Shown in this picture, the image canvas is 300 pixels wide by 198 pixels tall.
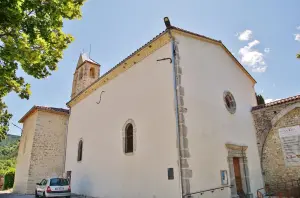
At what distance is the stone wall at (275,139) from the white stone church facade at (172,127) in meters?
0.42

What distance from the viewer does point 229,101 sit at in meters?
10.7

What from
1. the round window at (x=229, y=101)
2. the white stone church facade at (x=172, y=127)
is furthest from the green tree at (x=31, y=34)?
the round window at (x=229, y=101)

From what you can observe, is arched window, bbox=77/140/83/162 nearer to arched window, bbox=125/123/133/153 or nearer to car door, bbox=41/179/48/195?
car door, bbox=41/179/48/195

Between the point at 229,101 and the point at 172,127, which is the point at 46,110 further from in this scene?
the point at 229,101

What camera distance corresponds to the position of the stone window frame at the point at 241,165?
8773 mm

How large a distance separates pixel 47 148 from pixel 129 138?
331 inches

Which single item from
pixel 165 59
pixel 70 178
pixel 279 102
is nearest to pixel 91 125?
pixel 70 178

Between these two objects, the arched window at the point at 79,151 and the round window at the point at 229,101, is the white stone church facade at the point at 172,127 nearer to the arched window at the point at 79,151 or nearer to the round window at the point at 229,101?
the round window at the point at 229,101

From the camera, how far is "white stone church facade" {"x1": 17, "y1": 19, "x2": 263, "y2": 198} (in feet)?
25.1

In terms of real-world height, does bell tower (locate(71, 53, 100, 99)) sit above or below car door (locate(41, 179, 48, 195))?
above

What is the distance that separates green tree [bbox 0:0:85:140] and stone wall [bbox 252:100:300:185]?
971 centimetres

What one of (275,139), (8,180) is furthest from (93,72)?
(275,139)

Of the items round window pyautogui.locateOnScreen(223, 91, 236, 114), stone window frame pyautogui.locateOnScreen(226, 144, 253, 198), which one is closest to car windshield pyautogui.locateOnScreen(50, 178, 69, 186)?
stone window frame pyautogui.locateOnScreen(226, 144, 253, 198)

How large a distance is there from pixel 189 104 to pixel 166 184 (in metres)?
2.82
